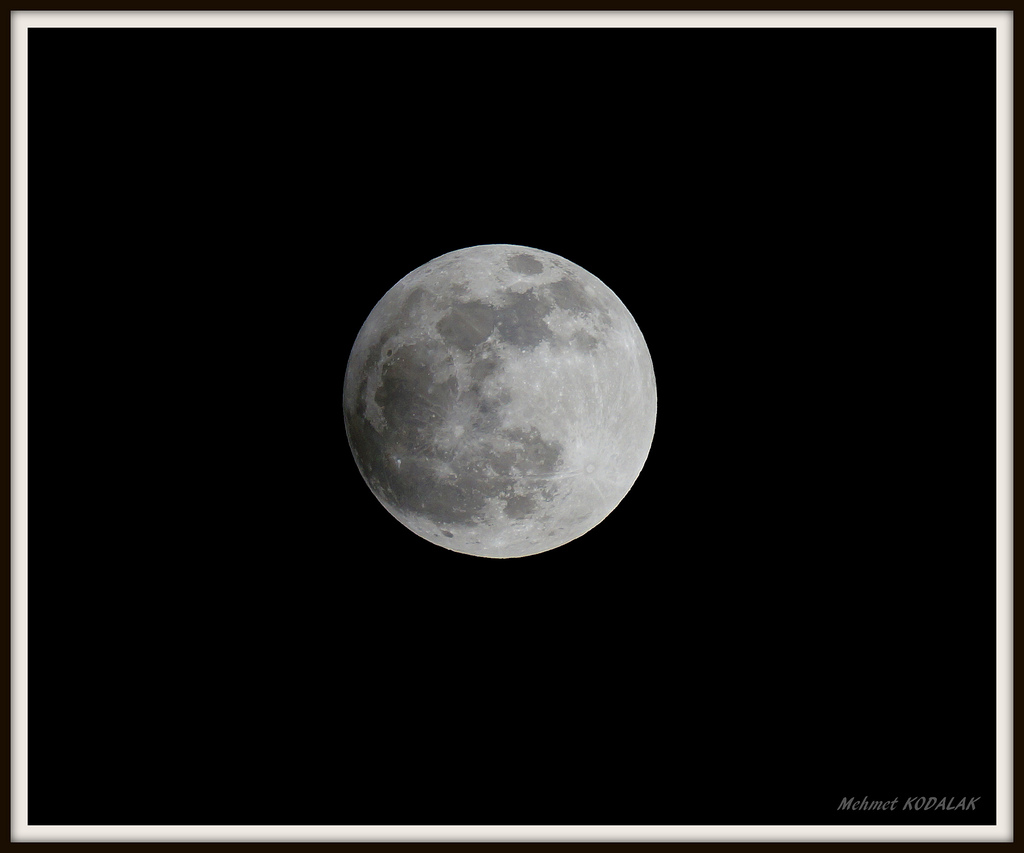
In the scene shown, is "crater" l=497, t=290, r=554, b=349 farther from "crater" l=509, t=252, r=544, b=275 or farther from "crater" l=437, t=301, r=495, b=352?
"crater" l=509, t=252, r=544, b=275

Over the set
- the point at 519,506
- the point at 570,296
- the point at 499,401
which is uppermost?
the point at 570,296

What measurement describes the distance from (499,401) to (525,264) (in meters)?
1.03

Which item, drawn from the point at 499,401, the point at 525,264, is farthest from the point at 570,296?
the point at 499,401

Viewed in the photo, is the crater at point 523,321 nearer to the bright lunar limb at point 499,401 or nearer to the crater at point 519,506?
the bright lunar limb at point 499,401

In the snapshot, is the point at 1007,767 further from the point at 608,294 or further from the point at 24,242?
the point at 24,242

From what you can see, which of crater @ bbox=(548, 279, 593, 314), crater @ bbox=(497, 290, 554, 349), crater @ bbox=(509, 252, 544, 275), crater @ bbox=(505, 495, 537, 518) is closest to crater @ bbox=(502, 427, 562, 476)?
crater @ bbox=(505, 495, 537, 518)

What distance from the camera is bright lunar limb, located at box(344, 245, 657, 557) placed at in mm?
4344

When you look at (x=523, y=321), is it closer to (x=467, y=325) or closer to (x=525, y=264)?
(x=467, y=325)

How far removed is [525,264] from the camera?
476 cm

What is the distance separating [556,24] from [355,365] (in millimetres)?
2573

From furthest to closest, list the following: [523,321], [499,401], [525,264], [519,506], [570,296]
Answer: [525,264] → [570,296] → [519,506] → [523,321] → [499,401]

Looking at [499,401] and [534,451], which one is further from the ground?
[499,401]

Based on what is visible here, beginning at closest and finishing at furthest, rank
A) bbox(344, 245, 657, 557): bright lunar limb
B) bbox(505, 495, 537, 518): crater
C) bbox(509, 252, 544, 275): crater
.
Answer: bbox(344, 245, 657, 557): bright lunar limb
bbox(505, 495, 537, 518): crater
bbox(509, 252, 544, 275): crater

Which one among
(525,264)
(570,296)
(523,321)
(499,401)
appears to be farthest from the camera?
(525,264)
